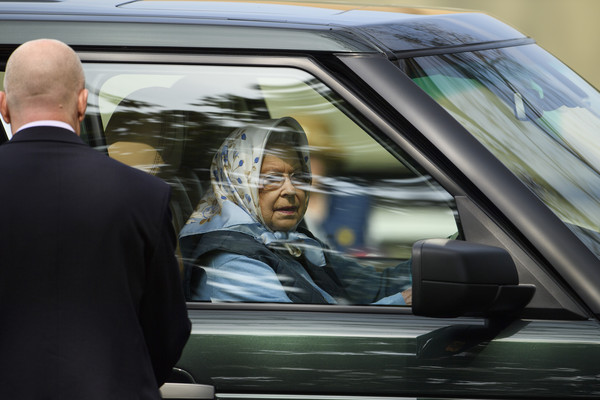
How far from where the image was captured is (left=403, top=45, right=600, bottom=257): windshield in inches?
85.0

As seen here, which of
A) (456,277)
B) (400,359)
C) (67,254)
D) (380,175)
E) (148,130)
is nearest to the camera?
(67,254)

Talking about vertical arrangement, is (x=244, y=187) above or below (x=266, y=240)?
above

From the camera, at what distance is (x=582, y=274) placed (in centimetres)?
198

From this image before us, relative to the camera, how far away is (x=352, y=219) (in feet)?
7.27

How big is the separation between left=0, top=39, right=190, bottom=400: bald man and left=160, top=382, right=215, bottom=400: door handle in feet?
1.06

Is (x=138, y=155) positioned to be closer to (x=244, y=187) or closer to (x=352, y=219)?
(x=244, y=187)

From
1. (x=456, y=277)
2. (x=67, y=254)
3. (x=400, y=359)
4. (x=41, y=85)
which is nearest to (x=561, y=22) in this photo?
(x=400, y=359)

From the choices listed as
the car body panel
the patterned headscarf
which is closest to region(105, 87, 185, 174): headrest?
the patterned headscarf

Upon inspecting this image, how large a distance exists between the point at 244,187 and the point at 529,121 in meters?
0.73

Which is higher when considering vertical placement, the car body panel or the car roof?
the car roof

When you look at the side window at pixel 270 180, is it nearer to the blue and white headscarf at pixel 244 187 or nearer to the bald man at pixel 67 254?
the blue and white headscarf at pixel 244 187

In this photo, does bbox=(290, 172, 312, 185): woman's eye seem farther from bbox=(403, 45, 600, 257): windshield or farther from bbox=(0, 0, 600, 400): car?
bbox=(403, 45, 600, 257): windshield

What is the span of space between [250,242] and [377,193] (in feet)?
1.10

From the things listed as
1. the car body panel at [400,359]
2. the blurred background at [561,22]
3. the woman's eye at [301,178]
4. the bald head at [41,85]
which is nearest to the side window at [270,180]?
the woman's eye at [301,178]
